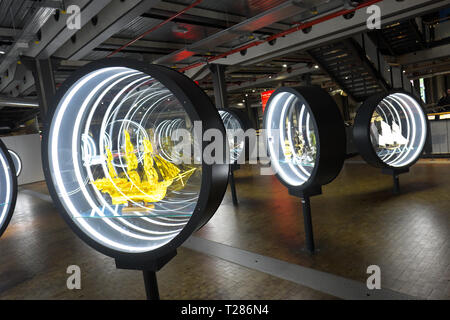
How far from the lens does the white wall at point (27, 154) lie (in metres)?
16.1

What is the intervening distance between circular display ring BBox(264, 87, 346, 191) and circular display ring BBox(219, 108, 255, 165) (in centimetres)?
264

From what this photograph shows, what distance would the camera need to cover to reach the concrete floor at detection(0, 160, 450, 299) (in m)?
3.81

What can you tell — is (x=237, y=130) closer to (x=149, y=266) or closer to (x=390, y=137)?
(x=390, y=137)

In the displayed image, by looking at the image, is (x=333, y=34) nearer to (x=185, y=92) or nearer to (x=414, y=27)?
(x=414, y=27)

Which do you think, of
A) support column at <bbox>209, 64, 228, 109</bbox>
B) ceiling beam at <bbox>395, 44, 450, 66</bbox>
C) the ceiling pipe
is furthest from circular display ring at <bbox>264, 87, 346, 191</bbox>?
the ceiling pipe

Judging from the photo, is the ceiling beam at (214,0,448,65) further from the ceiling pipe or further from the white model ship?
the ceiling pipe

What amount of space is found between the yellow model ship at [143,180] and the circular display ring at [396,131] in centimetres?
512

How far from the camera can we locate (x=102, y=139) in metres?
2.92

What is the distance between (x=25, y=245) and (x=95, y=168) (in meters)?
4.83

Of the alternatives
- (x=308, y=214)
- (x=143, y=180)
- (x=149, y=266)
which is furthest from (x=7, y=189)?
(x=308, y=214)

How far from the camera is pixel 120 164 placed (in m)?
2.98

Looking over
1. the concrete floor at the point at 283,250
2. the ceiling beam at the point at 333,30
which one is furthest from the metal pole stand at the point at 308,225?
the ceiling beam at the point at 333,30

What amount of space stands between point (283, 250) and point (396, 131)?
15.1ft

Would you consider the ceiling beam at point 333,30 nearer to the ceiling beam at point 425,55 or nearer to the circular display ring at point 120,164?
the ceiling beam at point 425,55
